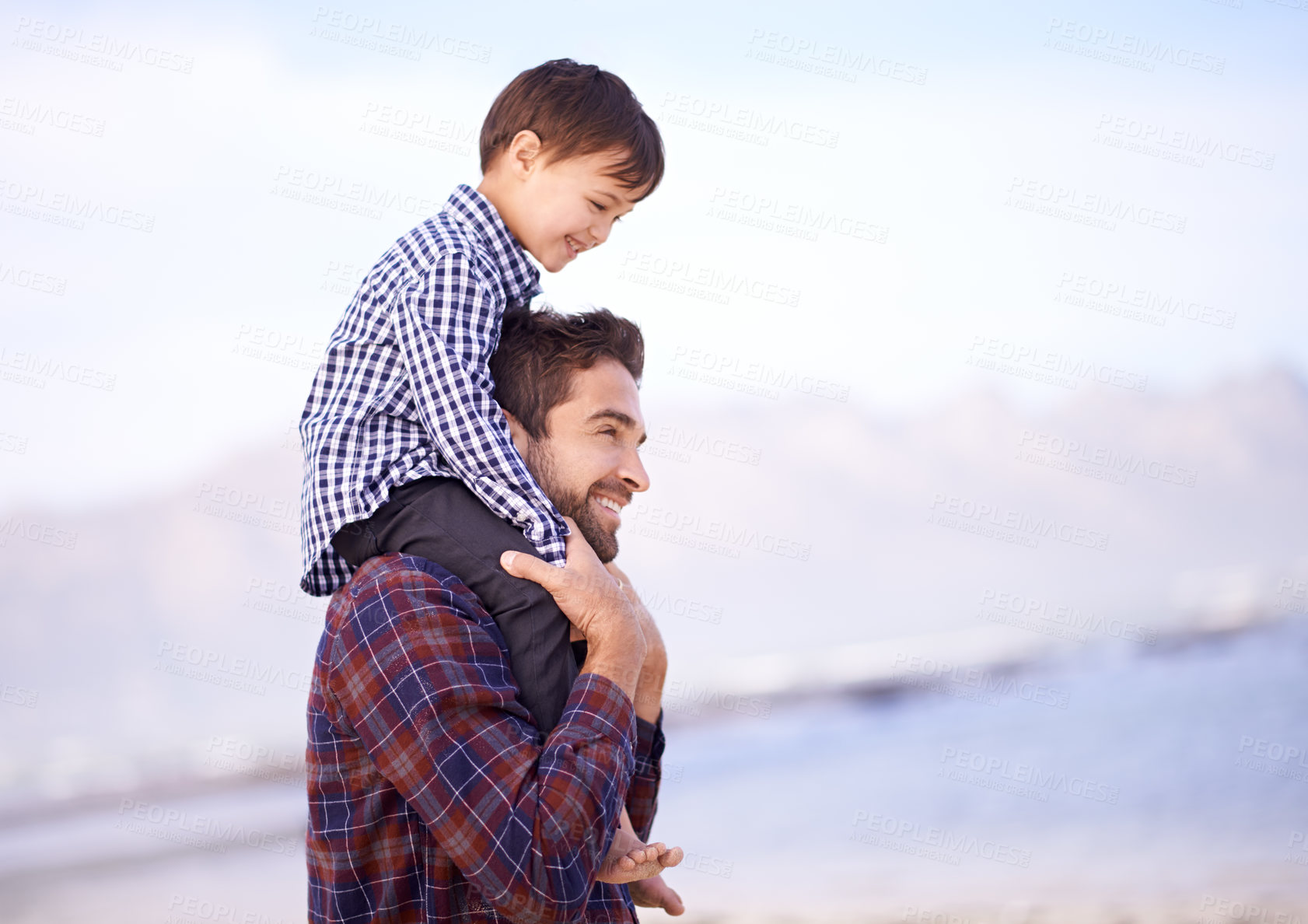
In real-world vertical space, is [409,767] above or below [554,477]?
below

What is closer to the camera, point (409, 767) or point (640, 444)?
point (409, 767)

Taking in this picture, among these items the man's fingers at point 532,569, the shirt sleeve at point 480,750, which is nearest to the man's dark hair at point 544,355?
the man's fingers at point 532,569

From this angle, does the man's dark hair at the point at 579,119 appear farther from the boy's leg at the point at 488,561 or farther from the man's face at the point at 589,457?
the boy's leg at the point at 488,561

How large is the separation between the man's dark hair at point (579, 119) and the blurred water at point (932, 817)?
5708mm

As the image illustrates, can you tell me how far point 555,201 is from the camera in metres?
2.54

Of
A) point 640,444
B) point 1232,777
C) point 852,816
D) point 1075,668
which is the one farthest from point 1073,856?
point 1075,668

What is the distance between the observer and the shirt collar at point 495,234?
8.04ft

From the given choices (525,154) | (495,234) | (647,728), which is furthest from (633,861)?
(525,154)

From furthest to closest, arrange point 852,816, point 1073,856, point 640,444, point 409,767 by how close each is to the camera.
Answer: point 852,816
point 1073,856
point 640,444
point 409,767

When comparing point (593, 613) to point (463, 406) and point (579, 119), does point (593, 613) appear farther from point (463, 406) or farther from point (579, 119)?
point (579, 119)

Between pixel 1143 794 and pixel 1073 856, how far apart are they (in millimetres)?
2254

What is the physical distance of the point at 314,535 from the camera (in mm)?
2105

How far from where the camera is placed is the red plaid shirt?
177 centimetres

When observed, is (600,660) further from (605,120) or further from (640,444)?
(605,120)
